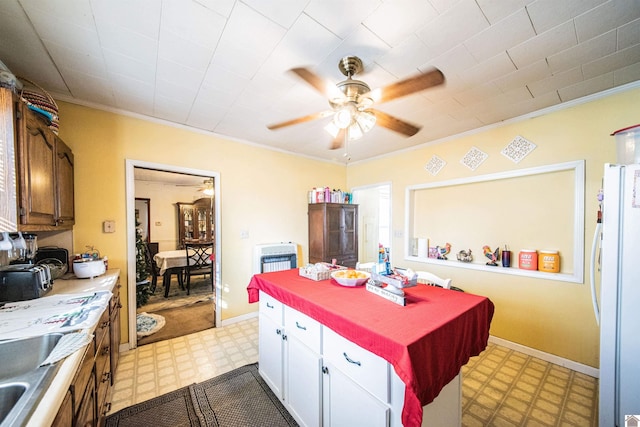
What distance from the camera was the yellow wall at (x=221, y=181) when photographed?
2406 millimetres

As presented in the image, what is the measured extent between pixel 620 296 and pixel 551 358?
1502 mm

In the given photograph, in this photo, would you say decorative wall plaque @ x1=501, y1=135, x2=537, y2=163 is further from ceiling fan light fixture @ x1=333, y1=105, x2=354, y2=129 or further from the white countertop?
the white countertop

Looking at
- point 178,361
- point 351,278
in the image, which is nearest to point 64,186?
point 178,361

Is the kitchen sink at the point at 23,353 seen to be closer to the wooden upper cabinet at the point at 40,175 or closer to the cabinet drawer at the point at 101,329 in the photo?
the cabinet drawer at the point at 101,329

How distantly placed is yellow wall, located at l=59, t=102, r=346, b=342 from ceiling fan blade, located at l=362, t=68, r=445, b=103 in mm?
2303

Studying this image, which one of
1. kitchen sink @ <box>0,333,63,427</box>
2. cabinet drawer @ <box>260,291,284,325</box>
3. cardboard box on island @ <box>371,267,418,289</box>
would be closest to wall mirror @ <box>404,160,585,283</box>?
cardboard box on island @ <box>371,267,418,289</box>

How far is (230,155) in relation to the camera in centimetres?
333

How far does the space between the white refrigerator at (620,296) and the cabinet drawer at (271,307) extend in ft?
6.83

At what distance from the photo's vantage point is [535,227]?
2590mm

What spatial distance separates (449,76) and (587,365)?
2.91 metres

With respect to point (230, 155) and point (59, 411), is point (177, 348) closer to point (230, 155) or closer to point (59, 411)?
point (59, 411)

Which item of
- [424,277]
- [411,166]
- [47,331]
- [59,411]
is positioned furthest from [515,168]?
[47,331]

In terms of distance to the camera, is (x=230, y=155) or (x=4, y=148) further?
(x=230, y=155)

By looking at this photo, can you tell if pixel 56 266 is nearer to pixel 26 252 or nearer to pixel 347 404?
pixel 26 252
